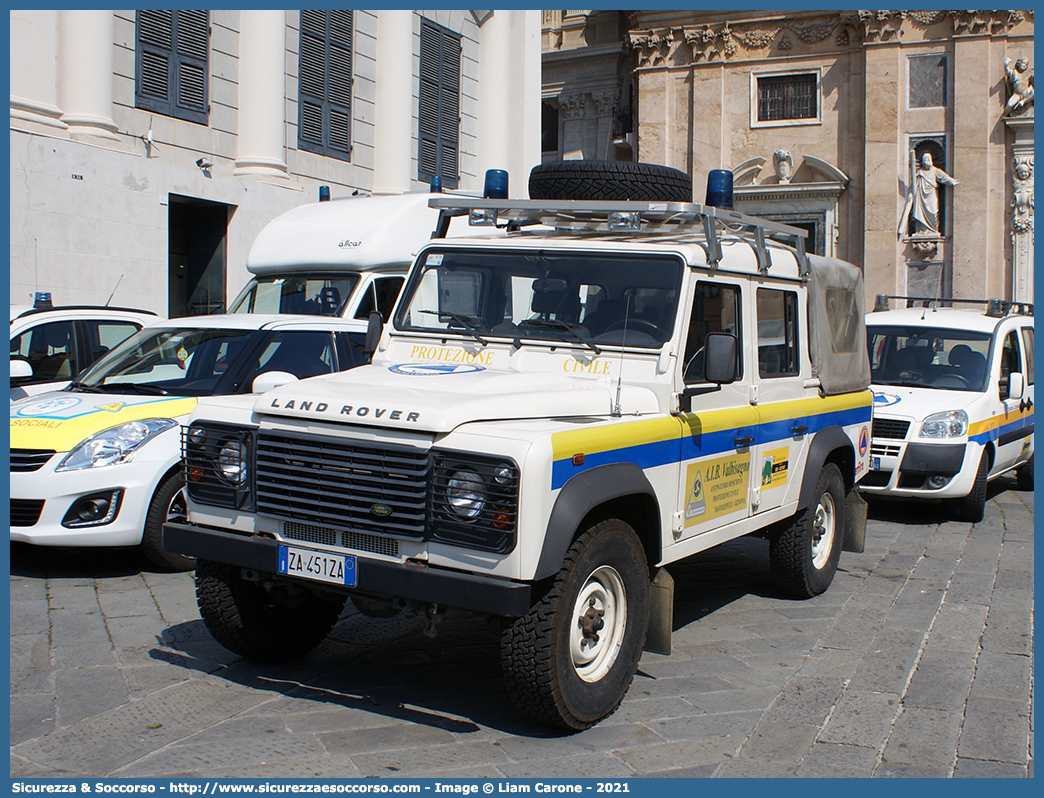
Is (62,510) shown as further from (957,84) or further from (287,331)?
(957,84)

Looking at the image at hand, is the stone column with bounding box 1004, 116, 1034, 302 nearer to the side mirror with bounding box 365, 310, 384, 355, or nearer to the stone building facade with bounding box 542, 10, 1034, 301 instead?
the stone building facade with bounding box 542, 10, 1034, 301

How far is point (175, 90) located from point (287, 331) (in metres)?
9.65

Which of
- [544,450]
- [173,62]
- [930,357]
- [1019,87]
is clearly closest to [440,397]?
[544,450]

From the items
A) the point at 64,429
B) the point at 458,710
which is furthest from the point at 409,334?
the point at 64,429

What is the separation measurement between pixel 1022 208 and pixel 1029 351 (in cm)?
1915

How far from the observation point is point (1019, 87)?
27.3 meters

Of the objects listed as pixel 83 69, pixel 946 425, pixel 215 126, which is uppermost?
pixel 83 69

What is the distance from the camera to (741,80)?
31.2m

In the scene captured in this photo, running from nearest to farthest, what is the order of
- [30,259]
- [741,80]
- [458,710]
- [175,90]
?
1. [458,710]
2. [30,259]
3. [175,90]
4. [741,80]

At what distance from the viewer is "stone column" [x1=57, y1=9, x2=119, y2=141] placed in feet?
44.7

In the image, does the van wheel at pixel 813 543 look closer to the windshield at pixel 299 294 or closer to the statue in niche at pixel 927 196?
the windshield at pixel 299 294

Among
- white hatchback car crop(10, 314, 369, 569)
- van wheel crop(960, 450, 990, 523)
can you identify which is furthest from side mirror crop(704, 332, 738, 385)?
van wheel crop(960, 450, 990, 523)

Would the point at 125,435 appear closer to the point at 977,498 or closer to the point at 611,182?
the point at 611,182

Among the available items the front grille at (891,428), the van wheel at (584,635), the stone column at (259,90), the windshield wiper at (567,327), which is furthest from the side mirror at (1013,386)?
the stone column at (259,90)
